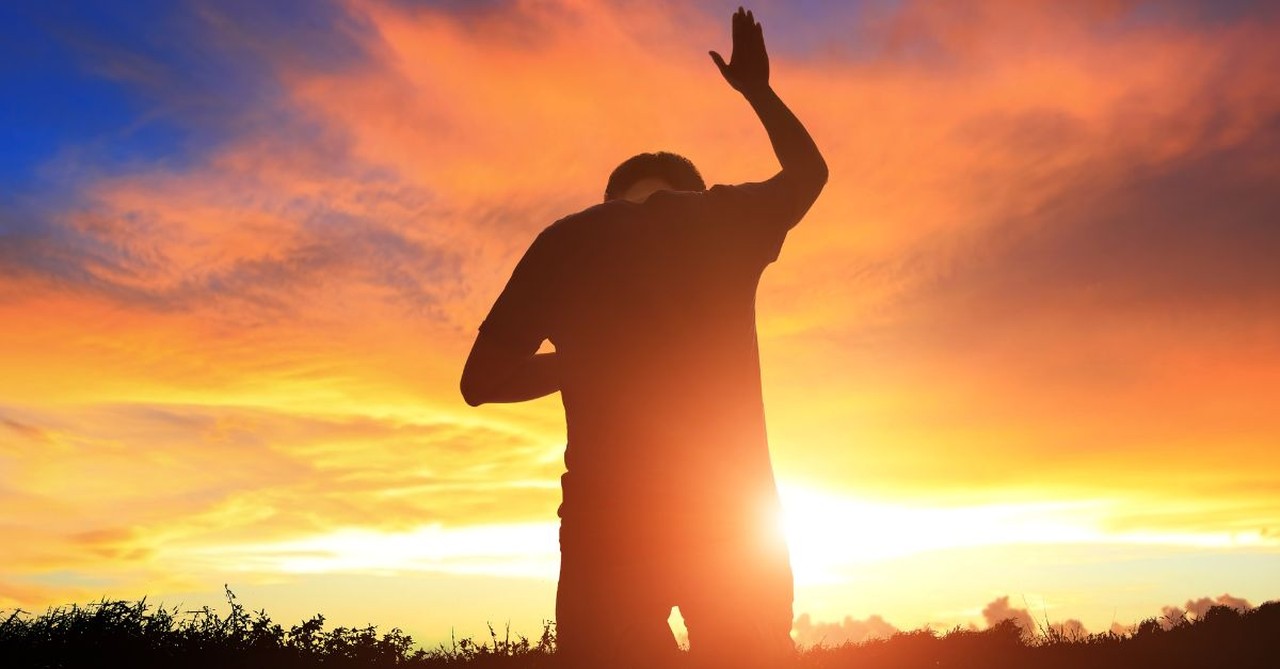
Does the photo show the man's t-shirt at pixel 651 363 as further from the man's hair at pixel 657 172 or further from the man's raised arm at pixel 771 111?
the man's raised arm at pixel 771 111

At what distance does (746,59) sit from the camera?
4.96 meters

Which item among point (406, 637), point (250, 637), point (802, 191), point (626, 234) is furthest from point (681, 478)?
point (250, 637)

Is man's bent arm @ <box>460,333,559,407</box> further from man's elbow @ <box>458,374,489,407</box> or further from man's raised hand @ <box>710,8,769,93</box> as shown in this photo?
man's raised hand @ <box>710,8,769,93</box>

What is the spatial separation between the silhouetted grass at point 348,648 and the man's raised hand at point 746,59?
4.19 m

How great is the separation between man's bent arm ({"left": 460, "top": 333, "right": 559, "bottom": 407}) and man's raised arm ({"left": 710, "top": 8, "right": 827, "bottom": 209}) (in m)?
1.44

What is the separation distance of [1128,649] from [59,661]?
8.49 meters

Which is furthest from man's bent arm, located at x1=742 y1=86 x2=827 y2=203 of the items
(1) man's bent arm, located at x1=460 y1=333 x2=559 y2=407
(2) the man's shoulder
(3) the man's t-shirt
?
(1) man's bent arm, located at x1=460 y1=333 x2=559 y2=407

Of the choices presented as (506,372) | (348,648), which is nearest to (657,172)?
(506,372)

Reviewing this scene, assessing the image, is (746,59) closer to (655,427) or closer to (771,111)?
(771,111)

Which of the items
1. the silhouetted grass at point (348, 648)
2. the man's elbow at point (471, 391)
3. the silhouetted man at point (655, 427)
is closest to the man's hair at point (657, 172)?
the silhouetted man at point (655, 427)

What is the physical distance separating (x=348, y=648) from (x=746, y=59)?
230 inches

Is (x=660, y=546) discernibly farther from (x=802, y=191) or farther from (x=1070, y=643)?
(x=1070, y=643)

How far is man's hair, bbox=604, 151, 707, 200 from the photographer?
4.70 m

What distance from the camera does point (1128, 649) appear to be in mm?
8305
